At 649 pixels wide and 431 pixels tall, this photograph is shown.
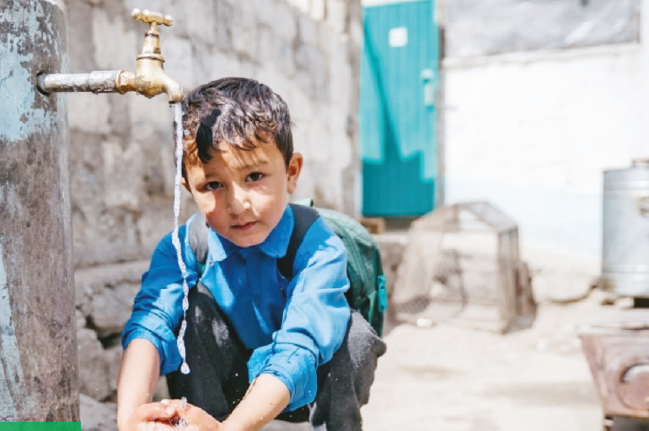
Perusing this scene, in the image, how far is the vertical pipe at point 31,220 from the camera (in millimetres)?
1063

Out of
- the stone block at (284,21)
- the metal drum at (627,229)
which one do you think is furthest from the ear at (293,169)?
the metal drum at (627,229)

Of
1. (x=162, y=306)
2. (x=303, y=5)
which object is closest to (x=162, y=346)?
(x=162, y=306)

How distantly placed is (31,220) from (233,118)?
1.75ft

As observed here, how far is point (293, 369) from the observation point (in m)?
1.39

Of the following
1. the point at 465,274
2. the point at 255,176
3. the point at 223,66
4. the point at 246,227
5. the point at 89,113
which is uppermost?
the point at 223,66

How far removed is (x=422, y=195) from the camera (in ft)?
23.8

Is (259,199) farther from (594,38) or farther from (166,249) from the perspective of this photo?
(594,38)

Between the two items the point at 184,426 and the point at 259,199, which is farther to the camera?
the point at 259,199

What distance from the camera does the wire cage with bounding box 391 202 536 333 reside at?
200 inches

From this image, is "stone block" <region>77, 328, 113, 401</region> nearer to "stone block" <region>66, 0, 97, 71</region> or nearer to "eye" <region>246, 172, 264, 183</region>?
"stone block" <region>66, 0, 97, 71</region>

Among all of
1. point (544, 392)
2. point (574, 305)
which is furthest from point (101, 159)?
point (574, 305)

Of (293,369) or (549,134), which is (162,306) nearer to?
(293,369)

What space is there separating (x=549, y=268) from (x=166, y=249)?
16.0 ft

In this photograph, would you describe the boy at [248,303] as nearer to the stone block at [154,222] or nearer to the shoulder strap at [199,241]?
the shoulder strap at [199,241]
